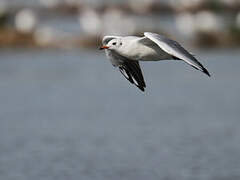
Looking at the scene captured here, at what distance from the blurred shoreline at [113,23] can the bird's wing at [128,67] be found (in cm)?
1792

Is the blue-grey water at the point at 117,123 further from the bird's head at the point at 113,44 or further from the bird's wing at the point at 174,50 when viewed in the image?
the bird's wing at the point at 174,50

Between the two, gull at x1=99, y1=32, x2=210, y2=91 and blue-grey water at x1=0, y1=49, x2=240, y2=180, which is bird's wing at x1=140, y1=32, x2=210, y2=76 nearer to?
gull at x1=99, y1=32, x2=210, y2=91

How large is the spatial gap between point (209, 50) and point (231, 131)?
1235cm

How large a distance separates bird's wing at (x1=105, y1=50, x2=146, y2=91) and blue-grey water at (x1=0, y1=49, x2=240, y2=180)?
6.21 feet

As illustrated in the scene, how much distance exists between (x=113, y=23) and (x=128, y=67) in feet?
77.7

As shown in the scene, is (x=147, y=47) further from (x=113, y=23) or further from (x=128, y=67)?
(x=113, y=23)

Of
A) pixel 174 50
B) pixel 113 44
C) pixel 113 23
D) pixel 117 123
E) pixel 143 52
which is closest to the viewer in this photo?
pixel 174 50

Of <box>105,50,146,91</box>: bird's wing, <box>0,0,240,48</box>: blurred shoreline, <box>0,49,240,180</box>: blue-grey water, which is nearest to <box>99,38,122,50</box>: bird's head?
<box>105,50,146,91</box>: bird's wing

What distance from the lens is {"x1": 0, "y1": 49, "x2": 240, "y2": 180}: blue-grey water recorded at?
34.8ft

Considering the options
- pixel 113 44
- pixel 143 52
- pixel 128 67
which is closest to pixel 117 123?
pixel 128 67

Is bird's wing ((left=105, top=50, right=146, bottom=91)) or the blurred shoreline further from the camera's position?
the blurred shoreline

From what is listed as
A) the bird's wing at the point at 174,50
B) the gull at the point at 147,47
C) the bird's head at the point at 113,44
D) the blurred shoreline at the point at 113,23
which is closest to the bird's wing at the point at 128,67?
the gull at the point at 147,47

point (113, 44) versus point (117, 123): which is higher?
point (117, 123)

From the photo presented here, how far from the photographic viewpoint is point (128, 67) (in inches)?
337
